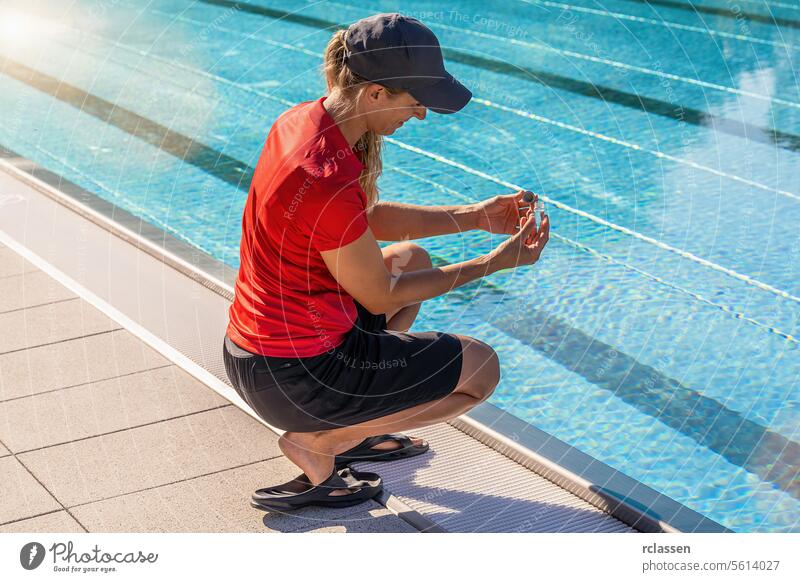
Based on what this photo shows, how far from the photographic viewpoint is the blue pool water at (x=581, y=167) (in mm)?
3918

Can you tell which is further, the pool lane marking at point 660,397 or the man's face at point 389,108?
the pool lane marking at point 660,397

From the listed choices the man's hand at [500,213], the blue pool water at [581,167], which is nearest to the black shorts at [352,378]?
the man's hand at [500,213]

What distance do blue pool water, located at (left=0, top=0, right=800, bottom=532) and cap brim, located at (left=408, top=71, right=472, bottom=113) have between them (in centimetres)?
168

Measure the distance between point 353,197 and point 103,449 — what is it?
1.20 meters

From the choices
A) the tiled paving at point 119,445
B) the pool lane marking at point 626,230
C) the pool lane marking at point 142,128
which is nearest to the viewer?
the tiled paving at point 119,445

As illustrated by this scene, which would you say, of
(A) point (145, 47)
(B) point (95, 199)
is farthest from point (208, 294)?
(A) point (145, 47)

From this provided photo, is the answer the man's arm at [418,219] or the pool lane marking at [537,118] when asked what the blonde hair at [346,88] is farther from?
the pool lane marking at [537,118]

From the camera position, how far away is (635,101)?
754cm

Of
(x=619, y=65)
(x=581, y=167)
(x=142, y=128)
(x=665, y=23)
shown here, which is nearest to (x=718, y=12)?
(x=665, y=23)

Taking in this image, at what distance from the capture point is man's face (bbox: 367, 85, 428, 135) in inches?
94.0

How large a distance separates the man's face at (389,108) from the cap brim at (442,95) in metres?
0.02

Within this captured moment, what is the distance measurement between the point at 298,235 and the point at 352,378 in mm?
389
